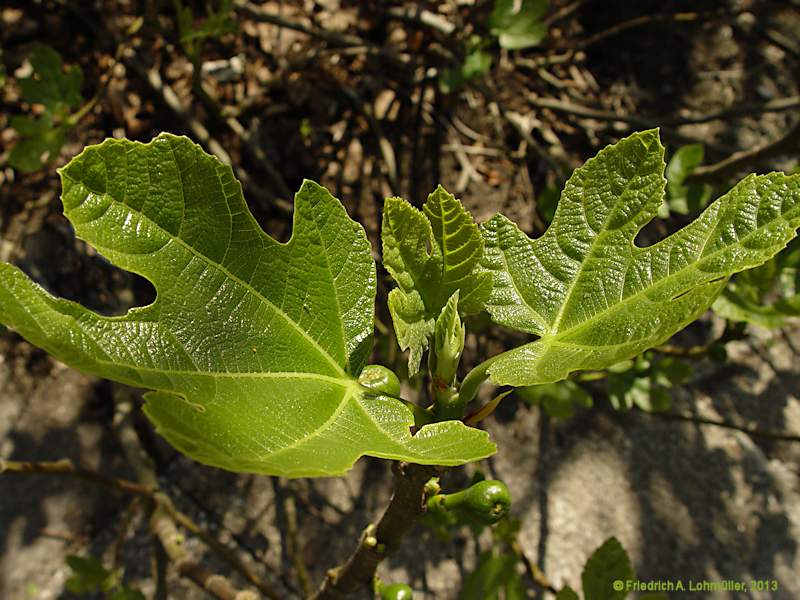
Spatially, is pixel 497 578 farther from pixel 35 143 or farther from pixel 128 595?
pixel 35 143

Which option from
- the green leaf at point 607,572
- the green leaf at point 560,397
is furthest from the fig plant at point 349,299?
the green leaf at point 560,397

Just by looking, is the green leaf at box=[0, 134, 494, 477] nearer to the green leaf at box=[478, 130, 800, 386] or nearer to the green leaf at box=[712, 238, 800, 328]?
the green leaf at box=[478, 130, 800, 386]

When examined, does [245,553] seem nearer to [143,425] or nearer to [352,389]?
[143,425]

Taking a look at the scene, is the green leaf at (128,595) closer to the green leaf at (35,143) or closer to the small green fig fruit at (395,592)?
the small green fig fruit at (395,592)

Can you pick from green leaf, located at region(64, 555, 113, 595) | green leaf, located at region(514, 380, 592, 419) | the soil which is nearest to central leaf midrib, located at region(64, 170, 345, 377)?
green leaf, located at region(514, 380, 592, 419)

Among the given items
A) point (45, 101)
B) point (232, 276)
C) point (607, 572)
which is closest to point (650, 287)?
point (232, 276)
